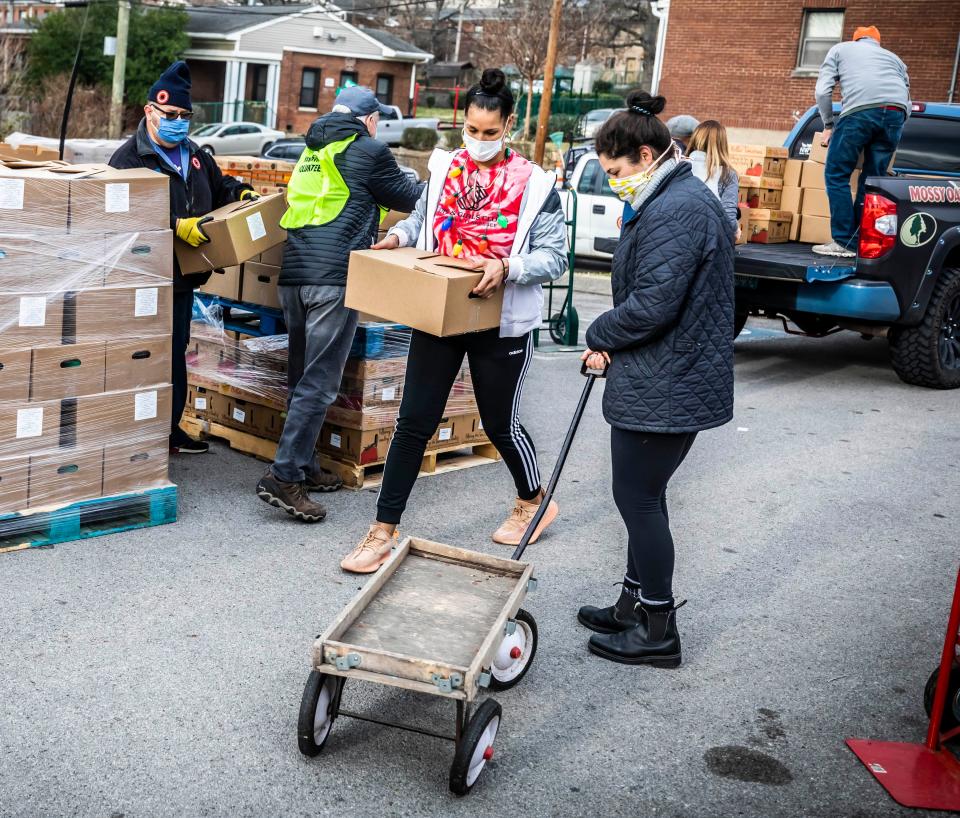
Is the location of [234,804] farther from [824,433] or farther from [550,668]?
[824,433]

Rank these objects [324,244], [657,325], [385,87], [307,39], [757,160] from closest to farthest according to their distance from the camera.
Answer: [657,325] → [324,244] → [757,160] → [307,39] → [385,87]

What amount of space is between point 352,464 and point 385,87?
50.6 metres

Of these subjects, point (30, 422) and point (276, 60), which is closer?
point (30, 422)

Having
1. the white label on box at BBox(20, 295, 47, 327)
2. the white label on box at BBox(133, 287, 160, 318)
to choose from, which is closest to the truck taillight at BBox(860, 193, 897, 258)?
the white label on box at BBox(133, 287, 160, 318)

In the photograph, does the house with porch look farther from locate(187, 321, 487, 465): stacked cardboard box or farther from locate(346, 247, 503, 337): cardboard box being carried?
locate(346, 247, 503, 337): cardboard box being carried

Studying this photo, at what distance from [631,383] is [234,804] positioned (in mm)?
1904

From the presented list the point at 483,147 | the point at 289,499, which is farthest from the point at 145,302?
the point at 483,147

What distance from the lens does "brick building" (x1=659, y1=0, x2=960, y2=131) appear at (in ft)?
83.0

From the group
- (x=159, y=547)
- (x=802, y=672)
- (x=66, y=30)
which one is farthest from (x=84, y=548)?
(x=66, y=30)

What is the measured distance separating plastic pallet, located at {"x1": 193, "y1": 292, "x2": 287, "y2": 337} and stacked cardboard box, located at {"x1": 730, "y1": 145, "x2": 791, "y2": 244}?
4647 mm

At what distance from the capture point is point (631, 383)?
411 centimetres

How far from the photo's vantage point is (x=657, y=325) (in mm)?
3982

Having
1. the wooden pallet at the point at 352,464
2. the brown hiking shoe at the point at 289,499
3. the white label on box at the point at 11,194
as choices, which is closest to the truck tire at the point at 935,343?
the wooden pallet at the point at 352,464

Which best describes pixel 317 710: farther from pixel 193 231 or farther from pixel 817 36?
pixel 817 36
